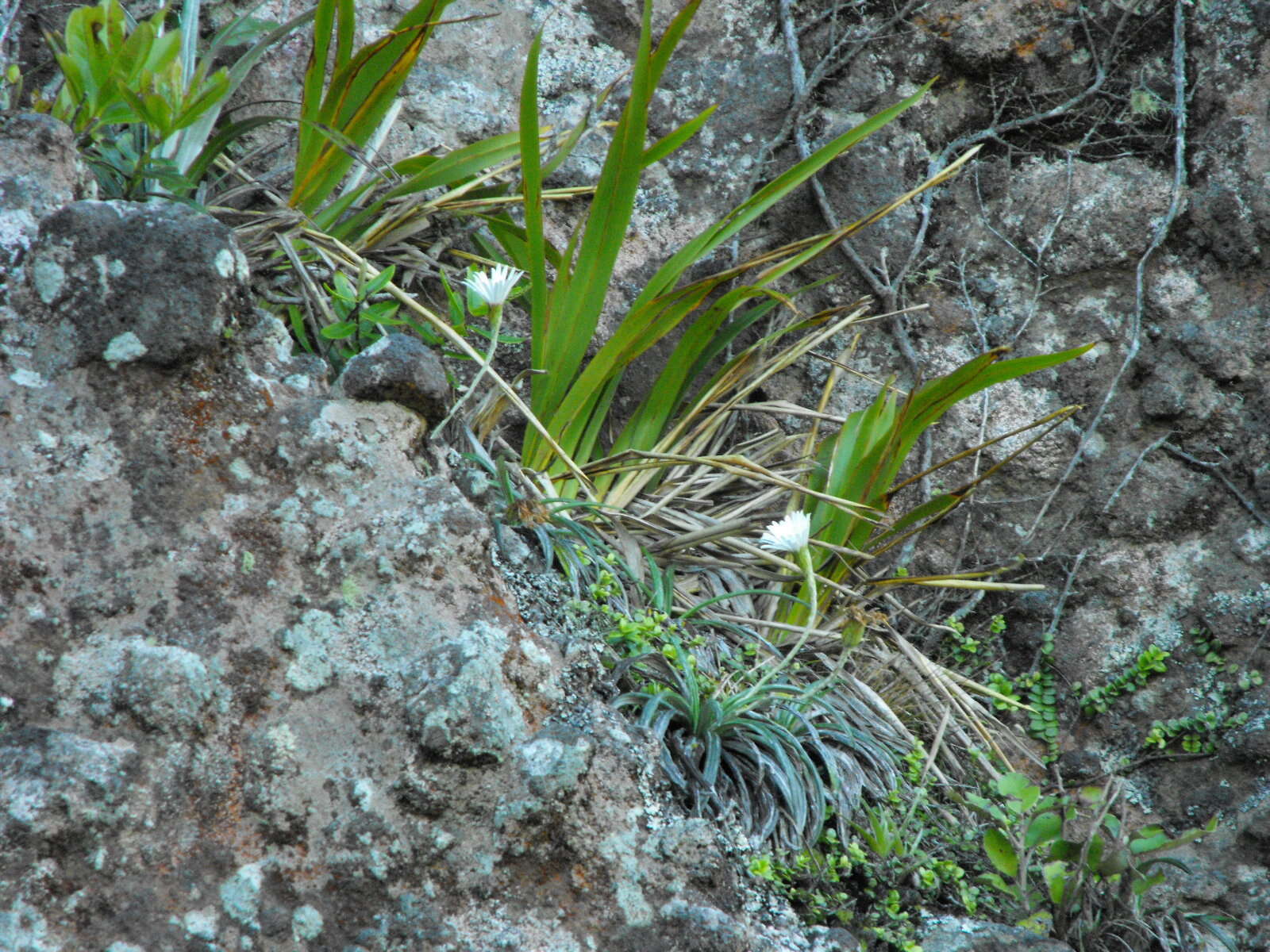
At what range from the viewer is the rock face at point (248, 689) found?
1037mm

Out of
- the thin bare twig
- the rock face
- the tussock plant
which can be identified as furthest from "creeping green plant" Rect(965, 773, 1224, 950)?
the thin bare twig

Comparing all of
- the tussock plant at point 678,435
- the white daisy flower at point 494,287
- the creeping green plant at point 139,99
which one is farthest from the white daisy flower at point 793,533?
the creeping green plant at point 139,99

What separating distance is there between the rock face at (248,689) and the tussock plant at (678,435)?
0.76 ft

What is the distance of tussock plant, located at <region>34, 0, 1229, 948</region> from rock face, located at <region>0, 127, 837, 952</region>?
0.23 meters

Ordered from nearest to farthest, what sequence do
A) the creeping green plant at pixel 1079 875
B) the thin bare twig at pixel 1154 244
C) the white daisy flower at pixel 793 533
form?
the creeping green plant at pixel 1079 875
the white daisy flower at pixel 793 533
the thin bare twig at pixel 1154 244

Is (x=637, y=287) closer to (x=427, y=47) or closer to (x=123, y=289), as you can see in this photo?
(x=427, y=47)

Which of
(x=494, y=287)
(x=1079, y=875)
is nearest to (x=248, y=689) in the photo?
(x=494, y=287)

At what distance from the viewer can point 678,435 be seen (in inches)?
83.9

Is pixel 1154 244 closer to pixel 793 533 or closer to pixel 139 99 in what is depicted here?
pixel 793 533

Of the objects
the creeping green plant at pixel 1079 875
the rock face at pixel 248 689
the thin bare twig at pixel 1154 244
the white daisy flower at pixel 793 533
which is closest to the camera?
the rock face at pixel 248 689

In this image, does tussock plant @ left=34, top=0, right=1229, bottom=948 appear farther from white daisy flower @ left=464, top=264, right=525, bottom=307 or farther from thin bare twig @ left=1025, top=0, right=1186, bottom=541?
thin bare twig @ left=1025, top=0, right=1186, bottom=541

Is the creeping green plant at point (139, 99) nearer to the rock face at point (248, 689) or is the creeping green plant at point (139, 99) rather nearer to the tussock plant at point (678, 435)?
the tussock plant at point (678, 435)

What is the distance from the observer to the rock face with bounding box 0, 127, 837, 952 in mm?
1037

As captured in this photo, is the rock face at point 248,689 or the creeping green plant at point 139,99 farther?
the creeping green plant at point 139,99
